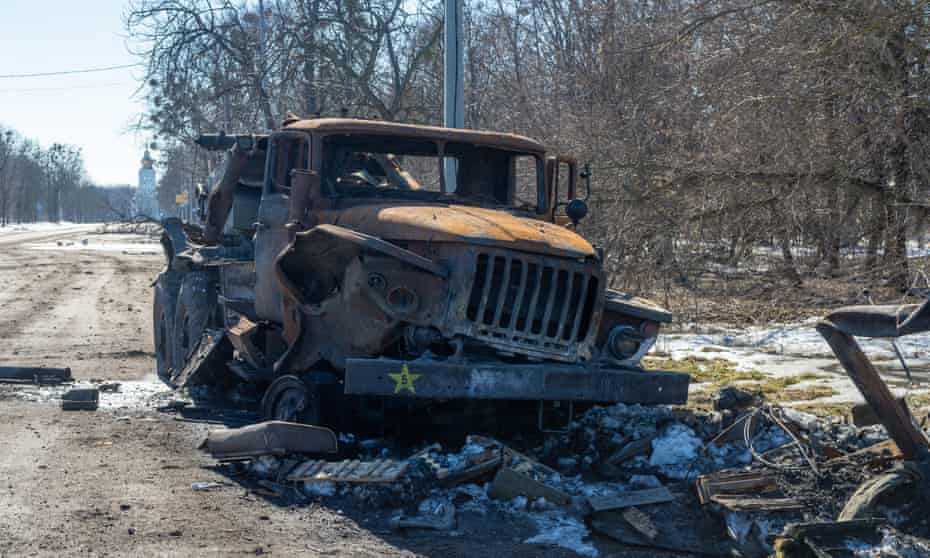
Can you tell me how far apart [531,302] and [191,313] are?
4.73 metres

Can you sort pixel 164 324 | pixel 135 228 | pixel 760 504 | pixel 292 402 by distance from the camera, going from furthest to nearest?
pixel 135 228 < pixel 164 324 < pixel 292 402 < pixel 760 504

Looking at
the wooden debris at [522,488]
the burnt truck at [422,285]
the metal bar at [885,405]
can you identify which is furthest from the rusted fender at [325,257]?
the metal bar at [885,405]

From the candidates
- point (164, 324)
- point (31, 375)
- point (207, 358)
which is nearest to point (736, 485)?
point (207, 358)

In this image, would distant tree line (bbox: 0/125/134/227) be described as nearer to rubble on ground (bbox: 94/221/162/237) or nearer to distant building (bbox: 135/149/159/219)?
distant building (bbox: 135/149/159/219)

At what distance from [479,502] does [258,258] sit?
10.4 feet

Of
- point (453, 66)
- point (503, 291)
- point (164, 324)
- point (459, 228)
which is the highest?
point (453, 66)

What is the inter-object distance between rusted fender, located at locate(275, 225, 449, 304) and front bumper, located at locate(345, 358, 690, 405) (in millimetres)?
608

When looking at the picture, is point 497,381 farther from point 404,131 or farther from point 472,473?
point 404,131

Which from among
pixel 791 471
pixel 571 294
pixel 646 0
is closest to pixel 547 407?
pixel 571 294

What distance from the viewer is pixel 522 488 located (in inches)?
229

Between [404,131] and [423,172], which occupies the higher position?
[404,131]

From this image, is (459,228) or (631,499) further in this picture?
(459,228)

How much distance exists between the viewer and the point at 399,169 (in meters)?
8.20

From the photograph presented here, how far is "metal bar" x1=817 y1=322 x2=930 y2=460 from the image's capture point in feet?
17.0
